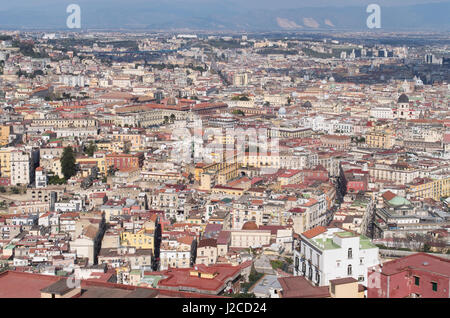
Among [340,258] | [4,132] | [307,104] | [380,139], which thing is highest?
[307,104]

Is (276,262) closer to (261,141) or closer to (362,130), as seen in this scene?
(261,141)

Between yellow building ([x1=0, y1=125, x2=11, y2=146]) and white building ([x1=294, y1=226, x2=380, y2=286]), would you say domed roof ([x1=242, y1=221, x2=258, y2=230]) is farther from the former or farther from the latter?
yellow building ([x1=0, y1=125, x2=11, y2=146])

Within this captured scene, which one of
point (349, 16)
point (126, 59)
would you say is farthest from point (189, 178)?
point (349, 16)

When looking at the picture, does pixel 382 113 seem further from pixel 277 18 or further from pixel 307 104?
pixel 277 18

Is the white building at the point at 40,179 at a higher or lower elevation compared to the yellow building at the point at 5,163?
lower

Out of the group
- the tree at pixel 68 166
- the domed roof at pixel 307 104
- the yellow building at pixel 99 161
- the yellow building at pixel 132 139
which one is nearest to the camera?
the tree at pixel 68 166

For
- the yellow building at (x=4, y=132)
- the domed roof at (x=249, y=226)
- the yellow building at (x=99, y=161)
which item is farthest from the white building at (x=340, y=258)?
the yellow building at (x=4, y=132)

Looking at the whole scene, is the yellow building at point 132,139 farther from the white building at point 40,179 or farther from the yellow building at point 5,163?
the white building at point 40,179

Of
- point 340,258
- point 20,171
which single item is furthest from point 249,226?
point 20,171

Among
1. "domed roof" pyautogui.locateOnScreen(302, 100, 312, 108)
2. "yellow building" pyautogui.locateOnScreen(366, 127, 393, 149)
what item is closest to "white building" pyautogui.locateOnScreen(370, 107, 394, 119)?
"domed roof" pyautogui.locateOnScreen(302, 100, 312, 108)
